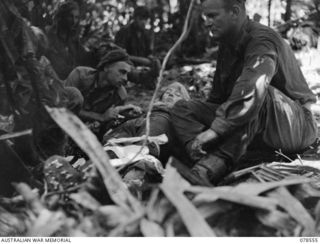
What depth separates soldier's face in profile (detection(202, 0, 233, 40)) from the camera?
11.6ft

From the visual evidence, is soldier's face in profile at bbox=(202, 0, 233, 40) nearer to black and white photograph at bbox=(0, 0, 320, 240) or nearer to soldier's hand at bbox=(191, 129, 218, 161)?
black and white photograph at bbox=(0, 0, 320, 240)

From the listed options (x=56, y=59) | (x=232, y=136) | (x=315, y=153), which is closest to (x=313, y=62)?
(x=315, y=153)

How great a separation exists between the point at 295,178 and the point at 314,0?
423cm

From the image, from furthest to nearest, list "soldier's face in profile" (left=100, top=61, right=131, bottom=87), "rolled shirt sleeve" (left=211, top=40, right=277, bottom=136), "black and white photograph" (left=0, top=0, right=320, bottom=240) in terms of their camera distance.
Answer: "soldier's face in profile" (left=100, top=61, right=131, bottom=87), "rolled shirt sleeve" (left=211, top=40, right=277, bottom=136), "black and white photograph" (left=0, top=0, right=320, bottom=240)

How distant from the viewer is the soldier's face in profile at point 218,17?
11.6ft

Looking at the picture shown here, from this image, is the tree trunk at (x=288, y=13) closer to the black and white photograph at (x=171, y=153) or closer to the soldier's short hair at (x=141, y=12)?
the soldier's short hair at (x=141, y=12)

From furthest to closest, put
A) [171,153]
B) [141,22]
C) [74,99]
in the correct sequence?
[141,22] → [74,99] → [171,153]

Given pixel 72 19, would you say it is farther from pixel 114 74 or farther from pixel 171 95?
pixel 171 95

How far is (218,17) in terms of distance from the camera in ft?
11.7

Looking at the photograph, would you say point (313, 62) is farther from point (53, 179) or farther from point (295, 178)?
point (53, 179)

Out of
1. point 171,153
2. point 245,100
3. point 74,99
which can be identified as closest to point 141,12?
point 74,99

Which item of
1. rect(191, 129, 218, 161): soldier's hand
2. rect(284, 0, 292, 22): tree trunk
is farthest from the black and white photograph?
rect(284, 0, 292, 22): tree trunk

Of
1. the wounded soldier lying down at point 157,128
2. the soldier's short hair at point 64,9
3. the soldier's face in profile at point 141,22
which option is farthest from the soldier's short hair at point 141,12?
the wounded soldier lying down at point 157,128

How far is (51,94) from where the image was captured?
3.40m
